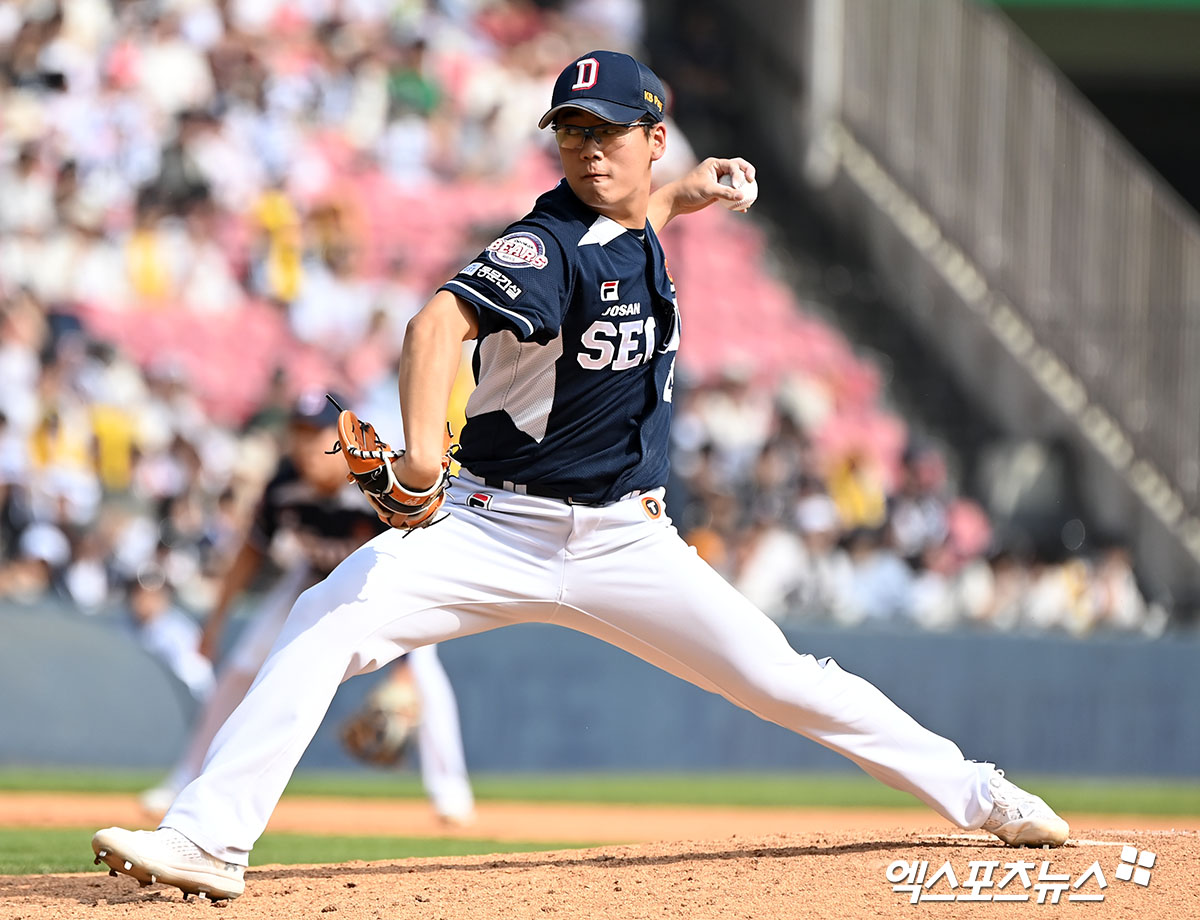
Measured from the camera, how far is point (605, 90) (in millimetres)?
4547

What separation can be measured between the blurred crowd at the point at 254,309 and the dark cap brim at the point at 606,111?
6.97 metres

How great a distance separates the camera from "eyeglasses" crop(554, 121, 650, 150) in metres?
4.60

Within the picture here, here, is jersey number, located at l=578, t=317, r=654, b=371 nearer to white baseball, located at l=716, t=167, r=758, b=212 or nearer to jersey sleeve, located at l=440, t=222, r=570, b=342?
jersey sleeve, located at l=440, t=222, r=570, b=342

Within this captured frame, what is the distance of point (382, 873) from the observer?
17.0 feet

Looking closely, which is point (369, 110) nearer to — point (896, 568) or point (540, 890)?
point (896, 568)

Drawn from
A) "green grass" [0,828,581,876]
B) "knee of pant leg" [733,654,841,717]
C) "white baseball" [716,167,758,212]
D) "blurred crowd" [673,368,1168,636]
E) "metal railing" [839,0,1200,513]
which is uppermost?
"metal railing" [839,0,1200,513]

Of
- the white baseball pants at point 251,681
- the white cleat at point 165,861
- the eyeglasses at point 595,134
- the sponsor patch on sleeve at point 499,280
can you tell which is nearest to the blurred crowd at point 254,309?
the white baseball pants at point 251,681

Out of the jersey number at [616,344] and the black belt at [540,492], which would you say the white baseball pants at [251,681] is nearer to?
the black belt at [540,492]

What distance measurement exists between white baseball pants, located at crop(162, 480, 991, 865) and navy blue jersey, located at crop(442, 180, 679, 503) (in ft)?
0.32

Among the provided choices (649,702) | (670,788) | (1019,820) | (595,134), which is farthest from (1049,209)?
(595,134)

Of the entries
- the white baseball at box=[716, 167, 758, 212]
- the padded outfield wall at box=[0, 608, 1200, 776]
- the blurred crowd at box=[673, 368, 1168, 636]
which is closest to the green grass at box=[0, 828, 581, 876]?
the white baseball at box=[716, 167, 758, 212]

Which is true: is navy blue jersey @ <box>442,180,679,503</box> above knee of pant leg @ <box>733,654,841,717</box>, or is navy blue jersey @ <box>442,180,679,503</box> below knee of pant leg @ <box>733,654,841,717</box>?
above

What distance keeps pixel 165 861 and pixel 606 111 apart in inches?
85.6

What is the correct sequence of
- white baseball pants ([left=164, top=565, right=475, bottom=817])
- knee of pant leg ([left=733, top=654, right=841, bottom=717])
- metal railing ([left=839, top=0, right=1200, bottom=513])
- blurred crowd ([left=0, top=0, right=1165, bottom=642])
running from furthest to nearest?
metal railing ([left=839, top=0, right=1200, bottom=513]), blurred crowd ([left=0, top=0, right=1165, bottom=642]), white baseball pants ([left=164, top=565, right=475, bottom=817]), knee of pant leg ([left=733, top=654, right=841, bottom=717])
